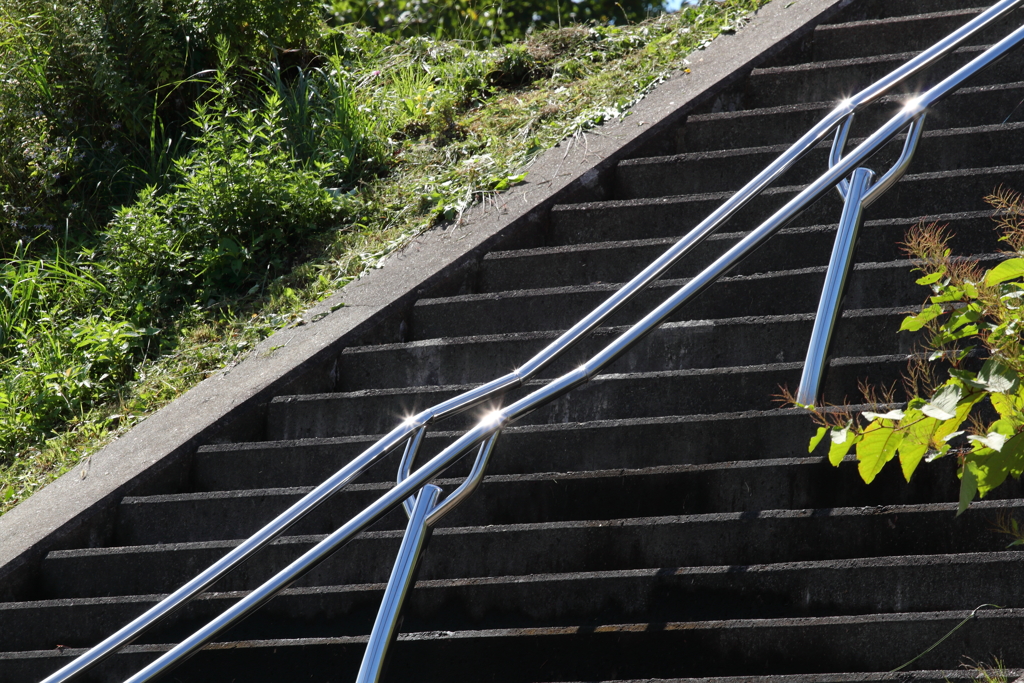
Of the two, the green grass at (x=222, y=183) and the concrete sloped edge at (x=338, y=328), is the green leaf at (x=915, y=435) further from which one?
the green grass at (x=222, y=183)

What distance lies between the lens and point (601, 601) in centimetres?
265

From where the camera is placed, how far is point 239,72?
253 inches

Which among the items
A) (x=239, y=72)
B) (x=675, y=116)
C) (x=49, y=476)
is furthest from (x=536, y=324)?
(x=239, y=72)

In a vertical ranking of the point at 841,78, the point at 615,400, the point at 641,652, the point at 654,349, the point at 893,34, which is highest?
the point at 893,34

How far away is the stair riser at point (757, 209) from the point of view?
3.65m

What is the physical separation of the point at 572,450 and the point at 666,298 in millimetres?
875

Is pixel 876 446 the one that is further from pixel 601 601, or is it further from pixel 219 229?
pixel 219 229

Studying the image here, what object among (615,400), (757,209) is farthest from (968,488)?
(757,209)

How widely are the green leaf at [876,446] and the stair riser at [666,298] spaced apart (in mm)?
1273

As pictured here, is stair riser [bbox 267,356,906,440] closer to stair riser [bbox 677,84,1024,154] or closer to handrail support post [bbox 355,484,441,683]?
handrail support post [bbox 355,484,441,683]

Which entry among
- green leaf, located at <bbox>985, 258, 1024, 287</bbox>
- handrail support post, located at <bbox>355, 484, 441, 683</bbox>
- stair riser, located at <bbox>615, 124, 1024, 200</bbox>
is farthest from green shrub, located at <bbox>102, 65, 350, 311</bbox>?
green leaf, located at <bbox>985, 258, 1024, 287</bbox>

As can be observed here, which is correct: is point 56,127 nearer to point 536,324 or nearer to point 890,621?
point 536,324

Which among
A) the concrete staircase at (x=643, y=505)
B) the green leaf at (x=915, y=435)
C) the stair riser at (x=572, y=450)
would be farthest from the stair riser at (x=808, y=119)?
the green leaf at (x=915, y=435)

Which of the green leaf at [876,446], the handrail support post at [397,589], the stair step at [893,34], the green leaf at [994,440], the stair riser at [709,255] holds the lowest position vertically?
the handrail support post at [397,589]
